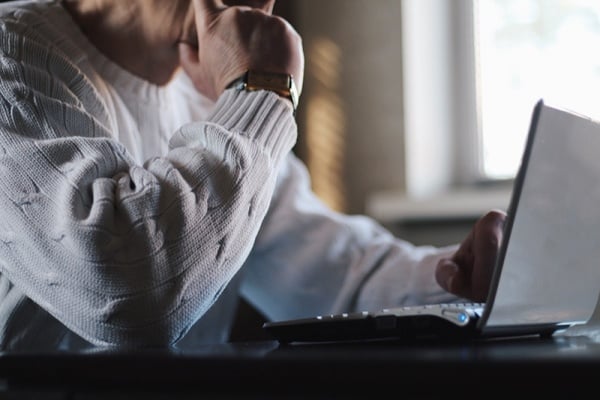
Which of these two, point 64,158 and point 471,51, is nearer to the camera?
point 64,158

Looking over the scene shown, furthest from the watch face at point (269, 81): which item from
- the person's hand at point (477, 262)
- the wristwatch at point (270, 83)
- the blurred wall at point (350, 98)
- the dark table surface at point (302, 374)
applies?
the blurred wall at point (350, 98)

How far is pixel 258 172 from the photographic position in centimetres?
84

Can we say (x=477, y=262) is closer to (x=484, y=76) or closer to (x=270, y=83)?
(x=270, y=83)

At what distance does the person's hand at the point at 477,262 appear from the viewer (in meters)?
0.90

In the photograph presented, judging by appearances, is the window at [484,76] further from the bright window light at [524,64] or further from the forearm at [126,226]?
the forearm at [126,226]

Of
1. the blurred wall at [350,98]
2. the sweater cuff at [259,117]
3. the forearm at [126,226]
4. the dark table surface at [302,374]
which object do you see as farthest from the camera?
the blurred wall at [350,98]

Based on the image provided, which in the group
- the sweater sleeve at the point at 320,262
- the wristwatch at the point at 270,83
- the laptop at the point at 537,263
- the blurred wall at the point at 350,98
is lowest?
the blurred wall at the point at 350,98

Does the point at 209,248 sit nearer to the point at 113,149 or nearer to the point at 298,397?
the point at 113,149

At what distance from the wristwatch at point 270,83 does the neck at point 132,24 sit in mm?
194

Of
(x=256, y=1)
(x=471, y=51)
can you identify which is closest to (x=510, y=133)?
(x=471, y=51)

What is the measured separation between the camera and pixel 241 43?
95 centimetres

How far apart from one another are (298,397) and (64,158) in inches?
17.9

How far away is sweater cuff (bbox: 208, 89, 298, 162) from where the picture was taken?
871 mm

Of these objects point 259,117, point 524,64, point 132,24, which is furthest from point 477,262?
point 524,64
